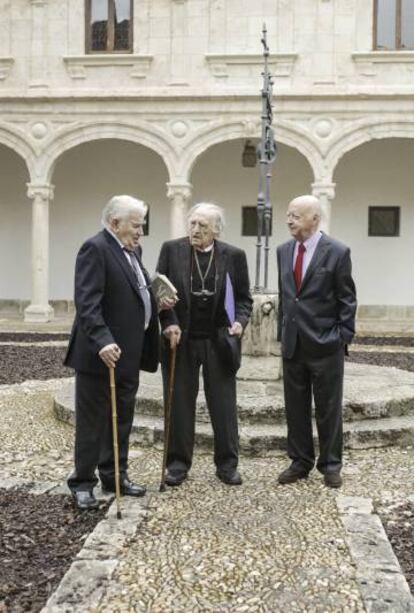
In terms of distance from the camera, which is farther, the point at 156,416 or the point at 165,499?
the point at 156,416

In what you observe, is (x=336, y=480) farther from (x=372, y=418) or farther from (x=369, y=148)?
(x=369, y=148)

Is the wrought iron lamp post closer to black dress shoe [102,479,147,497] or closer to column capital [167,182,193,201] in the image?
black dress shoe [102,479,147,497]

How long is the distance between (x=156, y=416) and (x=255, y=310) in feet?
4.37

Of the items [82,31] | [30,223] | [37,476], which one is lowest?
[37,476]

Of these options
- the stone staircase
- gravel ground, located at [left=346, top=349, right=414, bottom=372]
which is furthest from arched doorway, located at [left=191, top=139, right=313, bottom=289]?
the stone staircase

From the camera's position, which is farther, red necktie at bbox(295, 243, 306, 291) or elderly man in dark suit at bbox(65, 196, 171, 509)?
red necktie at bbox(295, 243, 306, 291)

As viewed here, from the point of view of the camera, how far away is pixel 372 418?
5.81 m

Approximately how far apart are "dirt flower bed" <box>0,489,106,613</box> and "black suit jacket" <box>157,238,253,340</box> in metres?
1.19

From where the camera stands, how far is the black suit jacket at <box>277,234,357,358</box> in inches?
176

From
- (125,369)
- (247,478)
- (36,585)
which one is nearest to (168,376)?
(125,369)

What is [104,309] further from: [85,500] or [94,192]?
[94,192]

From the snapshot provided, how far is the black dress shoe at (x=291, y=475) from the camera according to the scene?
4556mm

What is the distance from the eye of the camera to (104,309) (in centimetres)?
410

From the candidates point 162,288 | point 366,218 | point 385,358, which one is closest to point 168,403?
point 162,288
